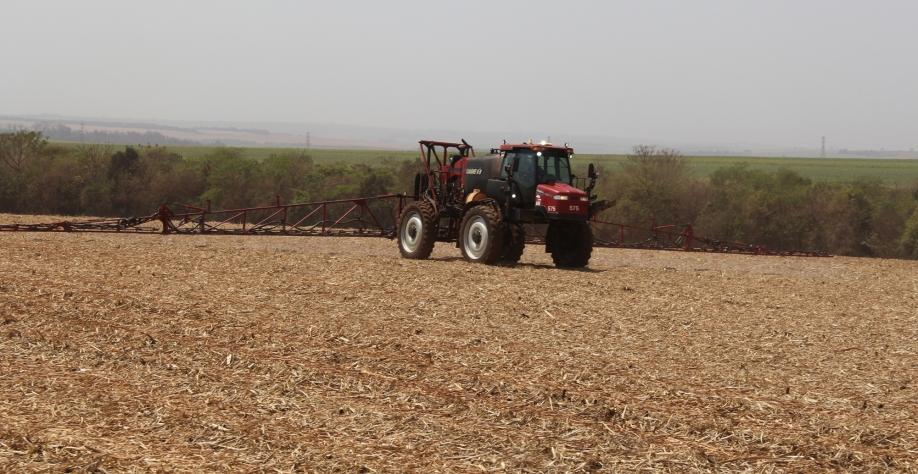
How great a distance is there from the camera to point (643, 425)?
275 inches

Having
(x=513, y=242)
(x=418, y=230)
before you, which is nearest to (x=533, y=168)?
(x=513, y=242)

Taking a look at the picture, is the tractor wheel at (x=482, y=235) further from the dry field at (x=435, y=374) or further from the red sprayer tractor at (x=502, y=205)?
the dry field at (x=435, y=374)

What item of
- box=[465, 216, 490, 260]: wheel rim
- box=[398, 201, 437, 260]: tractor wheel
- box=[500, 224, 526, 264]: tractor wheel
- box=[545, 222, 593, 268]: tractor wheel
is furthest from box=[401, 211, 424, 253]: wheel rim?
box=[545, 222, 593, 268]: tractor wheel

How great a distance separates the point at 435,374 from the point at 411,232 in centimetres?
1235

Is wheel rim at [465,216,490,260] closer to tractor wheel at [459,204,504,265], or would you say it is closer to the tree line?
tractor wheel at [459,204,504,265]

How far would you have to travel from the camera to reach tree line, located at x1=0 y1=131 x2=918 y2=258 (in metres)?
41.5

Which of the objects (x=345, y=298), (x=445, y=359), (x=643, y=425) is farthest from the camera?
(x=345, y=298)

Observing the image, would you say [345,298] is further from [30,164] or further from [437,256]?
[30,164]

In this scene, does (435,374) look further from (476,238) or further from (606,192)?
(606,192)

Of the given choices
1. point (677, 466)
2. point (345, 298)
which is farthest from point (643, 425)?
point (345, 298)

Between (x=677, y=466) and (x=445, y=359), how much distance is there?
3.30 meters

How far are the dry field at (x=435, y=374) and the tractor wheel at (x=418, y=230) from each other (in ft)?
13.2

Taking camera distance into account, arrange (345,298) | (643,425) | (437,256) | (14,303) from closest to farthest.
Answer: (643,425), (14,303), (345,298), (437,256)

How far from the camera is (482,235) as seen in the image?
736 inches
